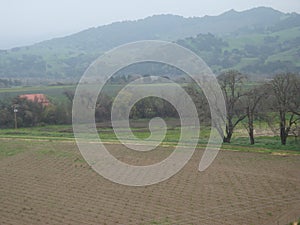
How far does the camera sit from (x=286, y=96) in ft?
102

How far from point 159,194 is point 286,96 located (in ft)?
54.3

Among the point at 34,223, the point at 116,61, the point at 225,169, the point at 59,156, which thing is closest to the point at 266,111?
the point at 225,169

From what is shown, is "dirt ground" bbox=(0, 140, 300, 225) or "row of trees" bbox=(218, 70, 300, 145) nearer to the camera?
"dirt ground" bbox=(0, 140, 300, 225)

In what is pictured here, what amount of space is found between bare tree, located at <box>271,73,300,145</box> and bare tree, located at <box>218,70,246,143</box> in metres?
2.79

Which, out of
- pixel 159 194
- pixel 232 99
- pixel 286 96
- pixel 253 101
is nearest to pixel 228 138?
pixel 232 99

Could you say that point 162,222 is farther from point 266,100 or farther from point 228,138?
point 266,100

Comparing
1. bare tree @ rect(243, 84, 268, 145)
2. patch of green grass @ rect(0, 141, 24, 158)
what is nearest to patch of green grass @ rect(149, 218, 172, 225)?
patch of green grass @ rect(0, 141, 24, 158)

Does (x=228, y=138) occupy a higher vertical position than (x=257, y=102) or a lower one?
lower

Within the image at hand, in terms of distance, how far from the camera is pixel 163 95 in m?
57.2

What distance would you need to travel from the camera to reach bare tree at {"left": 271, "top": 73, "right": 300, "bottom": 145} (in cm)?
3055

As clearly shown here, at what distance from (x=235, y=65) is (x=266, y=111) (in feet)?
409

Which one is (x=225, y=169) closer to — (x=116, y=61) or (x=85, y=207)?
(x=85, y=207)

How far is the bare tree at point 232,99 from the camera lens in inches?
1282

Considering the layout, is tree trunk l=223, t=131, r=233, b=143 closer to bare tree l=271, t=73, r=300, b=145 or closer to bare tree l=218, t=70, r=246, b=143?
bare tree l=218, t=70, r=246, b=143
